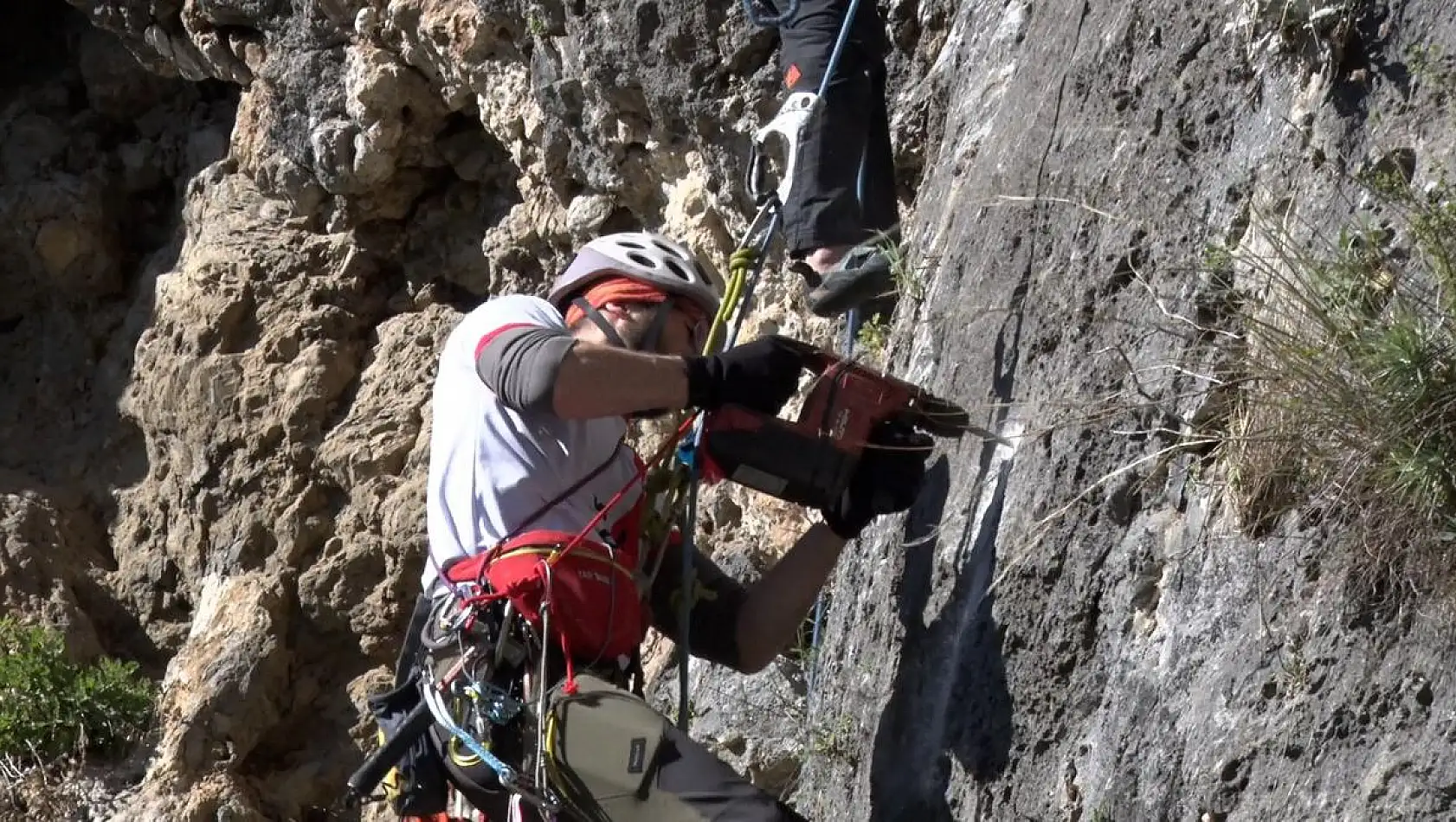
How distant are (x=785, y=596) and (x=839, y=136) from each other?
158 cm

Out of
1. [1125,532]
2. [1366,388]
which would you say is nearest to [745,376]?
[1125,532]

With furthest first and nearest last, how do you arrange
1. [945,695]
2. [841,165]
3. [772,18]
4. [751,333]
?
[751,333] → [772,18] → [841,165] → [945,695]

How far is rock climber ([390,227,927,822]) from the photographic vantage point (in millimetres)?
3518

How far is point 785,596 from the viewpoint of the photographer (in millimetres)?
4156

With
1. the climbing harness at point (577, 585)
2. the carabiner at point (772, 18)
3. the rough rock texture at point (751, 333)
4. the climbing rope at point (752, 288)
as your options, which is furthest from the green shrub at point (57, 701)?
the climbing harness at point (577, 585)

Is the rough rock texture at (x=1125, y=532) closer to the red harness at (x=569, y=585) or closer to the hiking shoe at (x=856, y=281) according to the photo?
the hiking shoe at (x=856, y=281)

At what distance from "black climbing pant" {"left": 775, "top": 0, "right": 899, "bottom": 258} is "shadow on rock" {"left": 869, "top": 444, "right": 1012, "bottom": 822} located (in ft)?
4.57

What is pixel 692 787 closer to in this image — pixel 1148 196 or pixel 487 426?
pixel 487 426

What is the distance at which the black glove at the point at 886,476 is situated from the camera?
149 inches

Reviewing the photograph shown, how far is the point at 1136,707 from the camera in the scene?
3182 mm

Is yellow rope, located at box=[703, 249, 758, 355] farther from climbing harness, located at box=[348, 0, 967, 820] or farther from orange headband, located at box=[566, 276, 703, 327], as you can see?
Result: orange headband, located at box=[566, 276, 703, 327]

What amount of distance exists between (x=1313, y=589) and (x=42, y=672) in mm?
6109

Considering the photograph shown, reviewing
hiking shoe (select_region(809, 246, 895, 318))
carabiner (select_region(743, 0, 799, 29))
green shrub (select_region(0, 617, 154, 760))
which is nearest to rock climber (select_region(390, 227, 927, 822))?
hiking shoe (select_region(809, 246, 895, 318))

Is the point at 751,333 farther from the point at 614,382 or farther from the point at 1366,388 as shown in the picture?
the point at 1366,388
